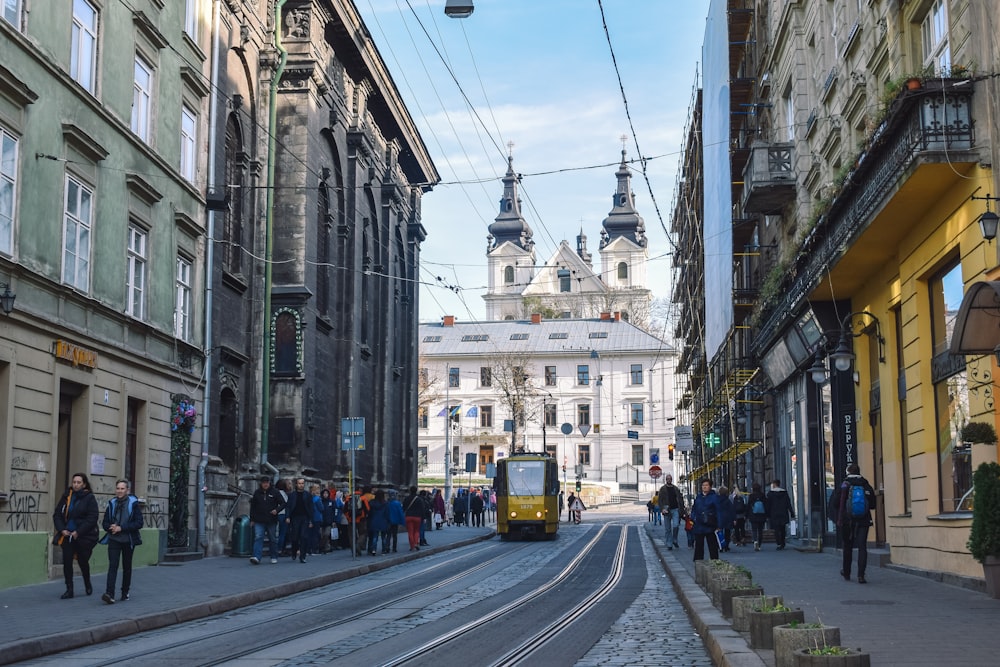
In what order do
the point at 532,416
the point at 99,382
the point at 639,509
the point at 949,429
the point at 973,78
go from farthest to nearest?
1. the point at 532,416
2. the point at 639,509
3. the point at 99,382
4. the point at 949,429
5. the point at 973,78

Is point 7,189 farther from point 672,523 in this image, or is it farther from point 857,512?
point 672,523

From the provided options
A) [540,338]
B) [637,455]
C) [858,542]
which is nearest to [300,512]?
[858,542]

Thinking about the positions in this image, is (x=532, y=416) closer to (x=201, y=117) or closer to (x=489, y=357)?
(x=489, y=357)

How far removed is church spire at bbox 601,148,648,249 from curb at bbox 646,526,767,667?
133997 mm

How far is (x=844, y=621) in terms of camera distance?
11398mm

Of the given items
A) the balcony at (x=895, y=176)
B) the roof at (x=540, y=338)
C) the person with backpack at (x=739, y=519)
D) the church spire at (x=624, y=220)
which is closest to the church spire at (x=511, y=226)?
the church spire at (x=624, y=220)

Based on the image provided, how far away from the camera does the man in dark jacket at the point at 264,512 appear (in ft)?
75.9

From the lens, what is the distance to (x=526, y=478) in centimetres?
3919

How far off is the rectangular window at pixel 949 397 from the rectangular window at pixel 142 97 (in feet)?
46.0

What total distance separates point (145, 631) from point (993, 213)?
10415 mm

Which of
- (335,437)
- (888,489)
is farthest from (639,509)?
(888,489)

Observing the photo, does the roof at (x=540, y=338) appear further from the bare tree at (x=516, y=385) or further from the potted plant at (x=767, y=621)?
the potted plant at (x=767, y=621)

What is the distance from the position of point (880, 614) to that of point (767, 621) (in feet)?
10.6

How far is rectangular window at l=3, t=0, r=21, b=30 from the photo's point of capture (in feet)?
56.3
